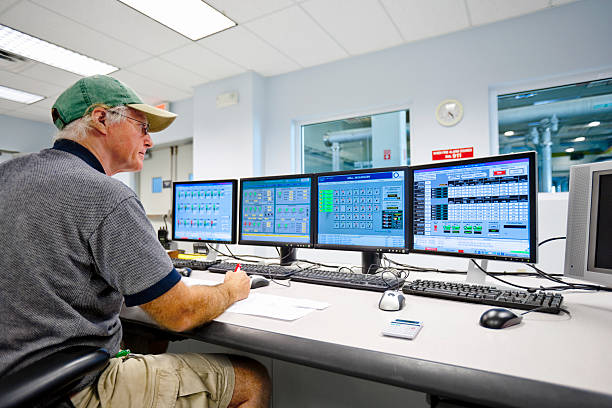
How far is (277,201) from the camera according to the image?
1.77m

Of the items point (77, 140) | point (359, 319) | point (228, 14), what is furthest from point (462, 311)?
point (228, 14)

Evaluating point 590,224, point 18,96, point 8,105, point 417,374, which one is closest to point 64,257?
point 417,374

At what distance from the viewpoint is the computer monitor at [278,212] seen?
167 cm

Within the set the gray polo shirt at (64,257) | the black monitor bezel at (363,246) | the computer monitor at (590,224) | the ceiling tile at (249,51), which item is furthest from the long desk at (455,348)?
the ceiling tile at (249,51)

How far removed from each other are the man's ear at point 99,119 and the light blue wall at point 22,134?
506 cm

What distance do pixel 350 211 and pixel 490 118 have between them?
223 cm

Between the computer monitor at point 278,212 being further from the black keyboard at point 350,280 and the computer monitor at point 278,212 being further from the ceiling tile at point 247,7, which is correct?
the ceiling tile at point 247,7

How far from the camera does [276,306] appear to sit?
41.3 inches

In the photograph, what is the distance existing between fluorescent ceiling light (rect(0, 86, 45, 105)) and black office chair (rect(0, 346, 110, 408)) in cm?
498

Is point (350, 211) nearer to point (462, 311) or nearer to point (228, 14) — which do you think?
point (462, 311)

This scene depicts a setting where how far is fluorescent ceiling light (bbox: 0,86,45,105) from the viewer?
429cm

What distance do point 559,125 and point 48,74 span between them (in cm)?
519

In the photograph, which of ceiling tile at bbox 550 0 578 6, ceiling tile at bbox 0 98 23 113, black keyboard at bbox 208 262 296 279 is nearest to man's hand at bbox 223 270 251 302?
Result: black keyboard at bbox 208 262 296 279

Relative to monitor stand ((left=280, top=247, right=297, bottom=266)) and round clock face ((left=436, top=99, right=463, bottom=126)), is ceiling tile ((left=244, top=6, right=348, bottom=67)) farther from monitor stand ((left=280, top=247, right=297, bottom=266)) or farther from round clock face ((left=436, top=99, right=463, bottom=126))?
monitor stand ((left=280, top=247, right=297, bottom=266))
